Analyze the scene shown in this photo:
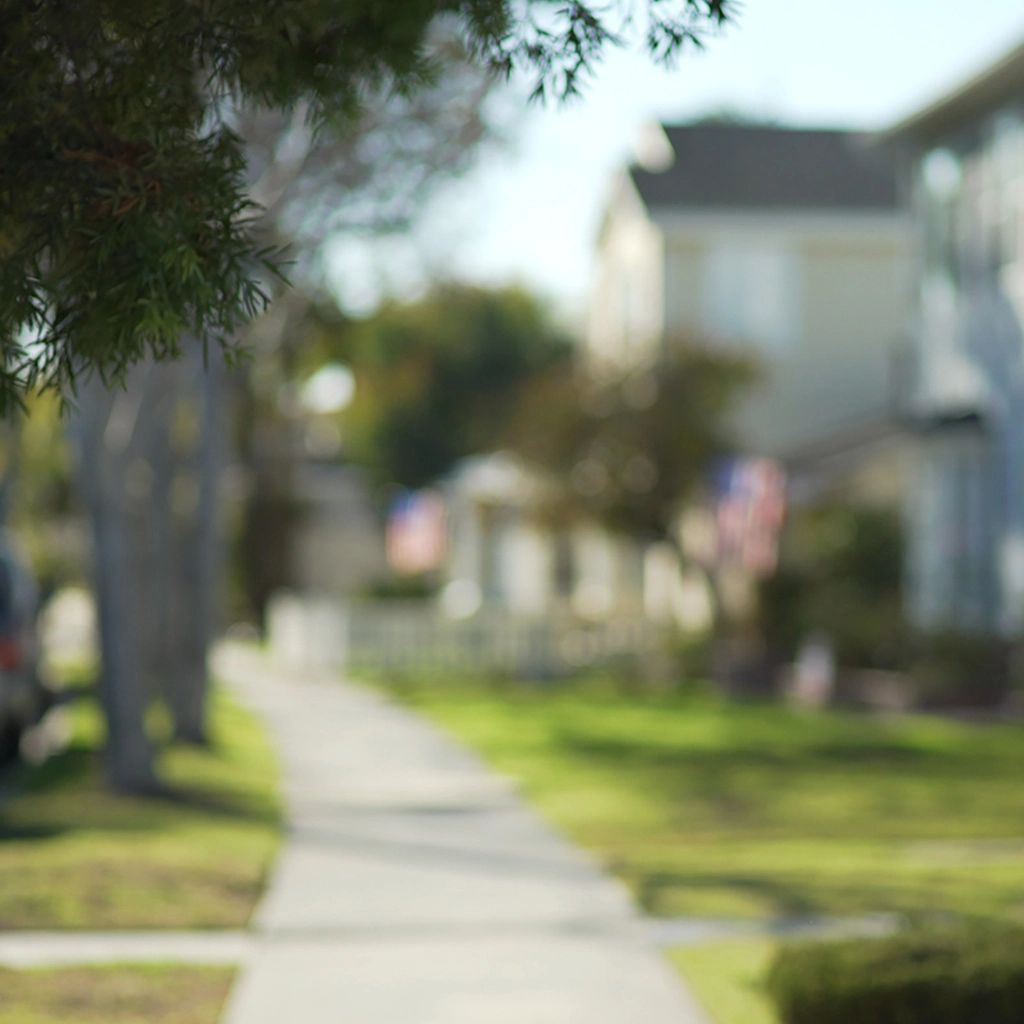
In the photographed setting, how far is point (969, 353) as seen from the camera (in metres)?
20.4

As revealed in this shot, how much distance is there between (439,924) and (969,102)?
46.3 ft

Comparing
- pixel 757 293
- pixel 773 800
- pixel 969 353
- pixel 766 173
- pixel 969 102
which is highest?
pixel 766 173

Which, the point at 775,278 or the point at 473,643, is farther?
the point at 775,278

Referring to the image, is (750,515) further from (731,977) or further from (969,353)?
(731,977)

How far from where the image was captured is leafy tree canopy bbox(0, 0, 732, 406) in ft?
13.3

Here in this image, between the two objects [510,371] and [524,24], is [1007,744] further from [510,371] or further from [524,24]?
[510,371]

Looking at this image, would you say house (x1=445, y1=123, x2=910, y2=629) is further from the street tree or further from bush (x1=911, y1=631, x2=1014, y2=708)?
the street tree

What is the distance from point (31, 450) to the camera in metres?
35.2

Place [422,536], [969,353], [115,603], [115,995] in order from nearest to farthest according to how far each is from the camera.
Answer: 1. [115,995]
2. [115,603]
3. [969,353]
4. [422,536]

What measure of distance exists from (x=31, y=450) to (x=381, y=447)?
17.0 m

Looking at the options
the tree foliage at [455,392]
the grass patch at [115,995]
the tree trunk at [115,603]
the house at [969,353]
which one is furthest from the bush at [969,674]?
the tree foliage at [455,392]

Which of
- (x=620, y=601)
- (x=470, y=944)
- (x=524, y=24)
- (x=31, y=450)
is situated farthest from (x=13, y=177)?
(x=31, y=450)

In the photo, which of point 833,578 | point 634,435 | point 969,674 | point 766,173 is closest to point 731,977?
point 969,674

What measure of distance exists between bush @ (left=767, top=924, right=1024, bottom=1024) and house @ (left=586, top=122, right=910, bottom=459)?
2251 cm
